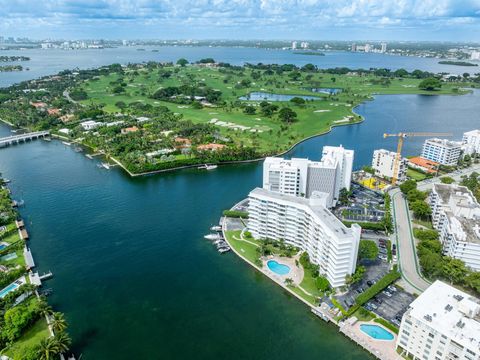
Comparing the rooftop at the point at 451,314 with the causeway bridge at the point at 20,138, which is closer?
the rooftop at the point at 451,314

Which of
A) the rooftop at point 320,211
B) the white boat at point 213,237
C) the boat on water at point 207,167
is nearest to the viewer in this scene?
the rooftop at point 320,211

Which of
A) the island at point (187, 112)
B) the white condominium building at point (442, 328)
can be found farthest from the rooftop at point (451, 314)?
the island at point (187, 112)

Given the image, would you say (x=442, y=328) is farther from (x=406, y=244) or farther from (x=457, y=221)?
(x=406, y=244)

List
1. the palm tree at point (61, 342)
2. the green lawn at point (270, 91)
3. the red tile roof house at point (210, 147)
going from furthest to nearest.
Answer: the green lawn at point (270, 91), the red tile roof house at point (210, 147), the palm tree at point (61, 342)

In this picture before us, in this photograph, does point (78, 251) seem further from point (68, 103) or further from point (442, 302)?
point (68, 103)

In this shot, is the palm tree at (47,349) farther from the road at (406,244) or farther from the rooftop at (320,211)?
the road at (406,244)

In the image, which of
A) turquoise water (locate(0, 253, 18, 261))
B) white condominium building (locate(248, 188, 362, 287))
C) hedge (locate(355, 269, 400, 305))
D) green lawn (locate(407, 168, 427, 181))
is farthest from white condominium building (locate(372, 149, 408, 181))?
turquoise water (locate(0, 253, 18, 261))

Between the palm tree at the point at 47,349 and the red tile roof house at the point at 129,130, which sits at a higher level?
the palm tree at the point at 47,349

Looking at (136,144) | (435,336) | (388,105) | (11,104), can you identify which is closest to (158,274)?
(435,336)

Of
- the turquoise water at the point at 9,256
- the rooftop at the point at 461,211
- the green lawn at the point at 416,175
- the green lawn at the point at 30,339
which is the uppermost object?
the rooftop at the point at 461,211
